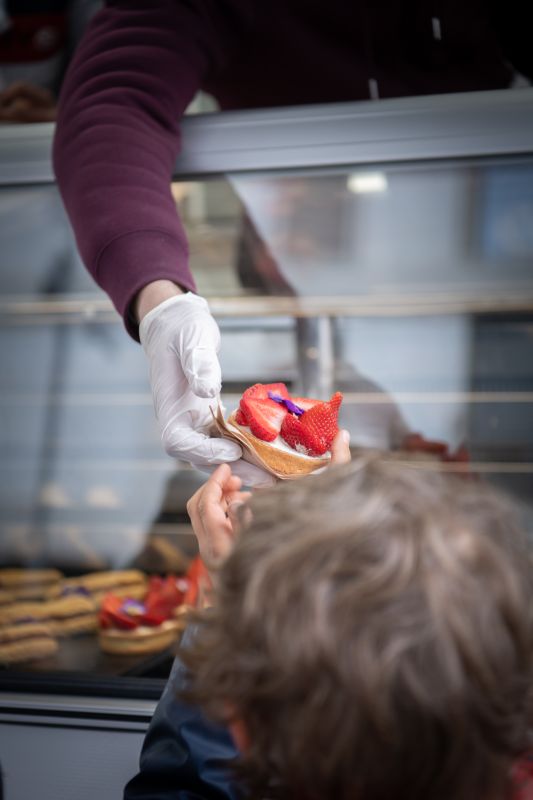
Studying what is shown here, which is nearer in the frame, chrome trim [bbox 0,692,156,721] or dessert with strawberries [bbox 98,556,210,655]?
chrome trim [bbox 0,692,156,721]

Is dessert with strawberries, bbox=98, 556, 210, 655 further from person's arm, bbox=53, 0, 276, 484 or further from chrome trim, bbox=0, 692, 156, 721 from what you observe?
person's arm, bbox=53, 0, 276, 484

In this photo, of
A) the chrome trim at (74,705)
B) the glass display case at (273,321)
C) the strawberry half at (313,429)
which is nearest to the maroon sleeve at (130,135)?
the glass display case at (273,321)

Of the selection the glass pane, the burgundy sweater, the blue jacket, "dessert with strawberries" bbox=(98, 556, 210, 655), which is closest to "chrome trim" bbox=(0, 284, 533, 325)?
the glass pane

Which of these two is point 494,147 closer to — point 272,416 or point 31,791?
point 272,416

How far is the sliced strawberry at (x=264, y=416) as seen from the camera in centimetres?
98

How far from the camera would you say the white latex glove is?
994 mm

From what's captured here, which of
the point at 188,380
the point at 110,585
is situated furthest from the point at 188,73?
the point at 110,585

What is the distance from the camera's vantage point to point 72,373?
231 centimetres

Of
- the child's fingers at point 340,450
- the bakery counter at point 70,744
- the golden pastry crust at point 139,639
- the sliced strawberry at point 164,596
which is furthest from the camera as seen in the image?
the sliced strawberry at point 164,596

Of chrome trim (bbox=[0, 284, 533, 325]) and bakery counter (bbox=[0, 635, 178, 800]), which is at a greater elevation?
chrome trim (bbox=[0, 284, 533, 325])

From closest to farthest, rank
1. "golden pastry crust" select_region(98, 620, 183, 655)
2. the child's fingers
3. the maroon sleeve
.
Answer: the child's fingers → the maroon sleeve → "golden pastry crust" select_region(98, 620, 183, 655)

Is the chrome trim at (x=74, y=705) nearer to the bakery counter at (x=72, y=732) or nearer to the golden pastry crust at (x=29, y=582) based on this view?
the bakery counter at (x=72, y=732)

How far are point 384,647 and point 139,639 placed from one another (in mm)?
1451

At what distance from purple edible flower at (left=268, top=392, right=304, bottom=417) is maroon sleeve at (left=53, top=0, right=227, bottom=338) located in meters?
0.23
